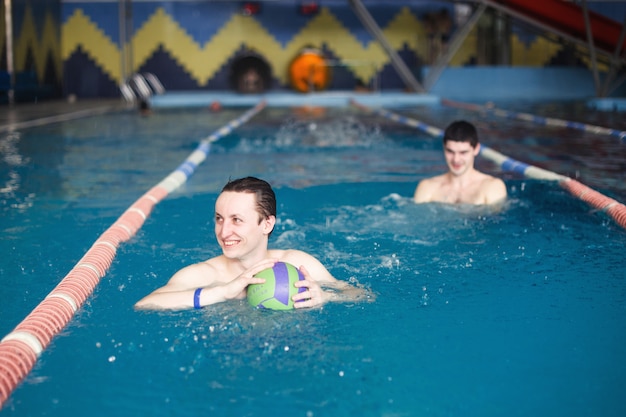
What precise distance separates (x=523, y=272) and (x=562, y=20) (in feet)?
46.1

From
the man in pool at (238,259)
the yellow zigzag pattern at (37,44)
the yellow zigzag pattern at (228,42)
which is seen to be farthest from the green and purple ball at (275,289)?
the yellow zigzag pattern at (228,42)

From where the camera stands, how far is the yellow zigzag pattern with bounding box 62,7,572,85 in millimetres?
20375

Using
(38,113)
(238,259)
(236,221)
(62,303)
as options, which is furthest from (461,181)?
(38,113)

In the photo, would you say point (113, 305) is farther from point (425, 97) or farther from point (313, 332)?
point (425, 97)

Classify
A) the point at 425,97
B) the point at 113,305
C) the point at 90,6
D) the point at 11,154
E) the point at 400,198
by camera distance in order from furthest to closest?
the point at 90,6 < the point at 425,97 < the point at 11,154 < the point at 400,198 < the point at 113,305

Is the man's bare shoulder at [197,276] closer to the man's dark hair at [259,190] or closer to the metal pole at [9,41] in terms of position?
the man's dark hair at [259,190]

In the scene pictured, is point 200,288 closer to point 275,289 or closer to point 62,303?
→ point 275,289

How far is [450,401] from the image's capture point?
82.7 inches

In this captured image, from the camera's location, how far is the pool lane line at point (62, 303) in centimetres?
226

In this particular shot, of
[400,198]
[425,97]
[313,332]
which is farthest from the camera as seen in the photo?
[425,97]

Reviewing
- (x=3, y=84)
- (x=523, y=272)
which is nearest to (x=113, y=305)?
(x=523, y=272)

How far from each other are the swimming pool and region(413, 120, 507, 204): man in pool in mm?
142

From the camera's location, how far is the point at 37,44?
1805 cm

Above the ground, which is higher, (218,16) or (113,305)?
(218,16)
